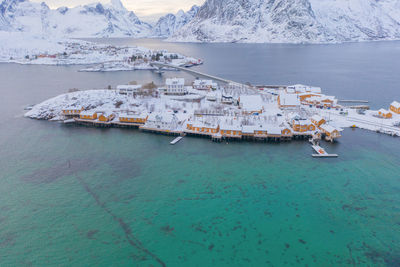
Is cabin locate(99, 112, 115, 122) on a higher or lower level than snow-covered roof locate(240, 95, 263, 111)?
lower

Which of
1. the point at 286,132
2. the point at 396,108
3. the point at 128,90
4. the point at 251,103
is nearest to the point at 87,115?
the point at 128,90

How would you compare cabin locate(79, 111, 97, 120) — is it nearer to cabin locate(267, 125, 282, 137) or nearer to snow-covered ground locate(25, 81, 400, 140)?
snow-covered ground locate(25, 81, 400, 140)

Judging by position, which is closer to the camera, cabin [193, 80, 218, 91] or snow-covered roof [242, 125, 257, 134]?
snow-covered roof [242, 125, 257, 134]

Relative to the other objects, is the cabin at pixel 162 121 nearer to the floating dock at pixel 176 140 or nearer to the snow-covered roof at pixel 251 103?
the floating dock at pixel 176 140

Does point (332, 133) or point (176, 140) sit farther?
point (176, 140)

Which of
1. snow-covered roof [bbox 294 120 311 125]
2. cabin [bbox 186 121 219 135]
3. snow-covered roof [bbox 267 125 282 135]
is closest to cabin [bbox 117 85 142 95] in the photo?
cabin [bbox 186 121 219 135]

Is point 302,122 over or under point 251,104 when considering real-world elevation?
under

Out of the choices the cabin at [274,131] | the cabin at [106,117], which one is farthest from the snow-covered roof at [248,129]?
the cabin at [106,117]

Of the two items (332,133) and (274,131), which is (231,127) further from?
(332,133)
